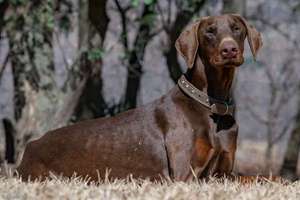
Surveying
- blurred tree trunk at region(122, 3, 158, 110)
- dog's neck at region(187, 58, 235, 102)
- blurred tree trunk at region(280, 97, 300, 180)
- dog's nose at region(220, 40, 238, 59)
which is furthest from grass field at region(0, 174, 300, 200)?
blurred tree trunk at region(280, 97, 300, 180)

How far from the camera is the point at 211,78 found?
20.3 ft

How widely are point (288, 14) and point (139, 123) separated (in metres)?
10.4

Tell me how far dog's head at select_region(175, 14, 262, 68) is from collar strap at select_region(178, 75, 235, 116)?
0.53 ft

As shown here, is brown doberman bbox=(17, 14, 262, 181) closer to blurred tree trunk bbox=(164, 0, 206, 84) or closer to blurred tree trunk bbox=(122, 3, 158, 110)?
blurred tree trunk bbox=(164, 0, 206, 84)

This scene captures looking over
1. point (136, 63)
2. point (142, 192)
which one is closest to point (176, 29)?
point (136, 63)

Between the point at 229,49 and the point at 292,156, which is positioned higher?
the point at 229,49

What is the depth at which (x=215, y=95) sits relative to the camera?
6246mm

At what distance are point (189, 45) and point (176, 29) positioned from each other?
6322mm

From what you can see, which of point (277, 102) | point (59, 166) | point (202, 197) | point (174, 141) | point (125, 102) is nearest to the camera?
point (202, 197)

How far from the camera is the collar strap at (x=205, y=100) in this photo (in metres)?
6.13

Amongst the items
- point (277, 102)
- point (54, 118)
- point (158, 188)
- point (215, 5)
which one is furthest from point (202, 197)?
point (277, 102)

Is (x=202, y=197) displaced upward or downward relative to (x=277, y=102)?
upward

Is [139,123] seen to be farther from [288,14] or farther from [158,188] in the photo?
[288,14]

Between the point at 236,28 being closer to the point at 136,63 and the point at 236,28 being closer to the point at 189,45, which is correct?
the point at 189,45
